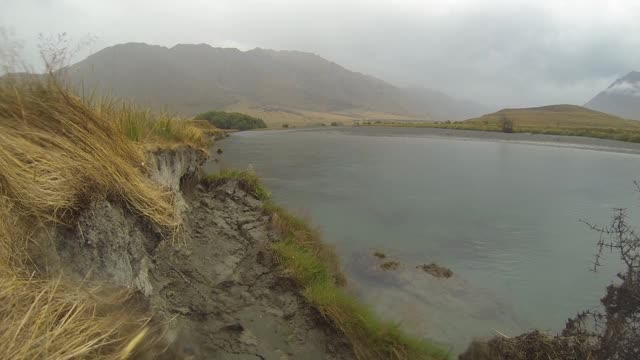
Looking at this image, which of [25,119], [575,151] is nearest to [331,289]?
[25,119]

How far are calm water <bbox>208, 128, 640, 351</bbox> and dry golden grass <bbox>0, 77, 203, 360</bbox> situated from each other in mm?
4956

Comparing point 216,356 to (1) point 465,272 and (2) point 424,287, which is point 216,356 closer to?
(2) point 424,287

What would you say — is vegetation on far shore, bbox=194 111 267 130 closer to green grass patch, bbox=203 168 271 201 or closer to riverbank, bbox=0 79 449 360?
green grass patch, bbox=203 168 271 201

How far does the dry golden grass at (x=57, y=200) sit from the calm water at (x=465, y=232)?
4.96m

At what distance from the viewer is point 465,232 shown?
13672 mm

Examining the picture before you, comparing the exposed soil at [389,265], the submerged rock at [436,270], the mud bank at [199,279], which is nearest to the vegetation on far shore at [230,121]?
the exposed soil at [389,265]

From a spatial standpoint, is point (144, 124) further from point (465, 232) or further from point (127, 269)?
point (465, 232)

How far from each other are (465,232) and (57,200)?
12.2 metres

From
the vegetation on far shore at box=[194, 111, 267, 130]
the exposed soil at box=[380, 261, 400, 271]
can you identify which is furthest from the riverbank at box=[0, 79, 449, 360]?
the vegetation on far shore at box=[194, 111, 267, 130]

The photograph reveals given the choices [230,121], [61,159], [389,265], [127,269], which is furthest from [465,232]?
[230,121]

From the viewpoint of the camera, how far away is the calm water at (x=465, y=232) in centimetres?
816

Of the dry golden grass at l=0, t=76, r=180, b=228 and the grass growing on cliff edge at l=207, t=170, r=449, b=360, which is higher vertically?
the dry golden grass at l=0, t=76, r=180, b=228

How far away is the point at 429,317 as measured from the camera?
300 inches

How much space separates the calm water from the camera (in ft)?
26.8
